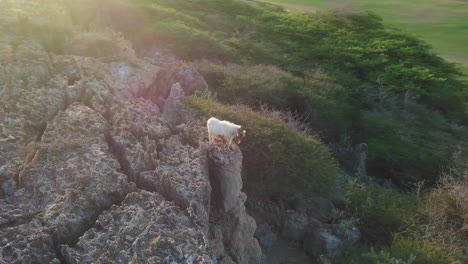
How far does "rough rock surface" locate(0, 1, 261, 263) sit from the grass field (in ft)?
95.0

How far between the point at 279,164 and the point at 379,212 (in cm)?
306

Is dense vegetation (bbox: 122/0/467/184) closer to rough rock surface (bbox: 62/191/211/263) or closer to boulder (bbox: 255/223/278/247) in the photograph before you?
boulder (bbox: 255/223/278/247)

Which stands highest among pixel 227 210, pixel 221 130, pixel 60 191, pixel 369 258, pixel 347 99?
pixel 221 130

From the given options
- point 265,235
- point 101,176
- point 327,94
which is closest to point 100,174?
point 101,176

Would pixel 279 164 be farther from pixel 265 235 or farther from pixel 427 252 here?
pixel 427 252

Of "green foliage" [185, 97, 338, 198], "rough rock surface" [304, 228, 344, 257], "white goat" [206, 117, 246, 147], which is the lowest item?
"rough rock surface" [304, 228, 344, 257]

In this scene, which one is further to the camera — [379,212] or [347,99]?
[347,99]

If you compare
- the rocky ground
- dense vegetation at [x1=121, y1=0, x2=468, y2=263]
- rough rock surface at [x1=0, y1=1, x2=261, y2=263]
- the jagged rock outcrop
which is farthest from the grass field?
the jagged rock outcrop

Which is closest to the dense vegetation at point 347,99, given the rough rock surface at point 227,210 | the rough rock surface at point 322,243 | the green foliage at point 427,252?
the green foliage at point 427,252

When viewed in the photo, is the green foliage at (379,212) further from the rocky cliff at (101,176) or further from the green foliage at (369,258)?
the rocky cliff at (101,176)

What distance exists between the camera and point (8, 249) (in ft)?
18.7

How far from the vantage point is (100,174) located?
6855mm

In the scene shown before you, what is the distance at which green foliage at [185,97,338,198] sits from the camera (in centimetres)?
1230

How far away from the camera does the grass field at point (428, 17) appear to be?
4028cm
